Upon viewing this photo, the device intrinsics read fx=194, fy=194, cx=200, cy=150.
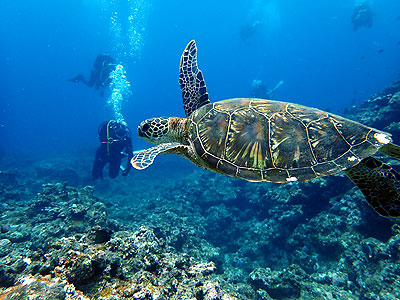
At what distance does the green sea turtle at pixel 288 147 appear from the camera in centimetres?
237

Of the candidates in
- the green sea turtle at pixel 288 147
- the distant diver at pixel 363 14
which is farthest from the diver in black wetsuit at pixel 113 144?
the distant diver at pixel 363 14

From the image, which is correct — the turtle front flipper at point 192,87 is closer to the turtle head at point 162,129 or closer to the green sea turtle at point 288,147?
the turtle head at point 162,129

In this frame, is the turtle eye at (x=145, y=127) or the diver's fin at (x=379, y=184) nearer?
the diver's fin at (x=379, y=184)

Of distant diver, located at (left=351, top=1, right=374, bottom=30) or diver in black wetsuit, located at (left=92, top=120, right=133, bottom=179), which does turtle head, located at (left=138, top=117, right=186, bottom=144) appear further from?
distant diver, located at (left=351, top=1, right=374, bottom=30)

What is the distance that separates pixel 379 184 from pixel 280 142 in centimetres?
126

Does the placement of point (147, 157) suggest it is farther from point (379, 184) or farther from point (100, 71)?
point (100, 71)

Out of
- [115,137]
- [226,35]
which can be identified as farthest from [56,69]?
[115,137]

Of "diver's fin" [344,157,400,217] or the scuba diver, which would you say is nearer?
"diver's fin" [344,157,400,217]

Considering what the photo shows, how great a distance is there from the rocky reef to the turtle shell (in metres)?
1.68

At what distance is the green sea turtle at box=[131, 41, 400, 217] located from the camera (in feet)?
7.78

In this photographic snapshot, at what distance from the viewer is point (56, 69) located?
4070 inches

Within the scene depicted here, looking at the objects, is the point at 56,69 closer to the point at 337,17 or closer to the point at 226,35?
the point at 226,35

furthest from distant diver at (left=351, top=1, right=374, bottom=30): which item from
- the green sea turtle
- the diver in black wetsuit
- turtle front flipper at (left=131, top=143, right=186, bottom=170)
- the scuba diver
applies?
turtle front flipper at (left=131, top=143, right=186, bottom=170)

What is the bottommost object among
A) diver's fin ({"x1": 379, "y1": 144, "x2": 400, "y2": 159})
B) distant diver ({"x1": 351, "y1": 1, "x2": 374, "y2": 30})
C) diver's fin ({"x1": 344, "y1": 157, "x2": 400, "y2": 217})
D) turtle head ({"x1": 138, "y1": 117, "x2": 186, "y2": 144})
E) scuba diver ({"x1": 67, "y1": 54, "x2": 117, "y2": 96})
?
diver's fin ({"x1": 344, "y1": 157, "x2": 400, "y2": 217})
